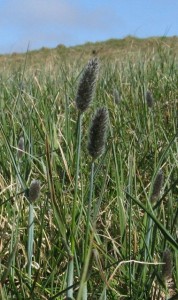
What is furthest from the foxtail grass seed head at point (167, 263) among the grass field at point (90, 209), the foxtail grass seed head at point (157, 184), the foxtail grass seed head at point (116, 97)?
the foxtail grass seed head at point (116, 97)

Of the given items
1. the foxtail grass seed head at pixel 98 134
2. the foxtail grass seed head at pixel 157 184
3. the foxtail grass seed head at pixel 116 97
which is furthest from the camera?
the foxtail grass seed head at pixel 116 97

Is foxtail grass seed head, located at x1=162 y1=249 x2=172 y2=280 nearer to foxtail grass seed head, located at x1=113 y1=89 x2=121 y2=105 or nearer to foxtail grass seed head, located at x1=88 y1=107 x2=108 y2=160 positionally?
Answer: foxtail grass seed head, located at x1=88 y1=107 x2=108 y2=160

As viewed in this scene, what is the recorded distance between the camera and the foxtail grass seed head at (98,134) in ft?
2.91

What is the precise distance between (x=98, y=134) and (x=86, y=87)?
0.08 meters

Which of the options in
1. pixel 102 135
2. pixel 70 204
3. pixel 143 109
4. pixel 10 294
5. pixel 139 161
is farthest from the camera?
pixel 143 109

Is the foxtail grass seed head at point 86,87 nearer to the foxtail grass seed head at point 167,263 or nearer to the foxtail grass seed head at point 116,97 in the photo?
the foxtail grass seed head at point 167,263

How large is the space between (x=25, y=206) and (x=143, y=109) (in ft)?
3.13

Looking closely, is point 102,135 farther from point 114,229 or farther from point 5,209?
point 5,209

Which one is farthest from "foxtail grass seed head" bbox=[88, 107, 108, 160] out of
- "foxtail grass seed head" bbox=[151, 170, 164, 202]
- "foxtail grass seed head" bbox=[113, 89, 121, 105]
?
"foxtail grass seed head" bbox=[113, 89, 121, 105]

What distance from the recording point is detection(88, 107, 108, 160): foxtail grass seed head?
887 millimetres

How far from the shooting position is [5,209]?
1601 mm

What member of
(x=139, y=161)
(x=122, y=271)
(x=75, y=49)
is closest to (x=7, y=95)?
(x=139, y=161)

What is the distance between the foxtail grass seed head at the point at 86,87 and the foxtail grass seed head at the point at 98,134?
3cm

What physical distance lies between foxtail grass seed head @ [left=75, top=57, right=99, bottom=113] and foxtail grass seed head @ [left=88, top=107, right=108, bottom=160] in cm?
3
